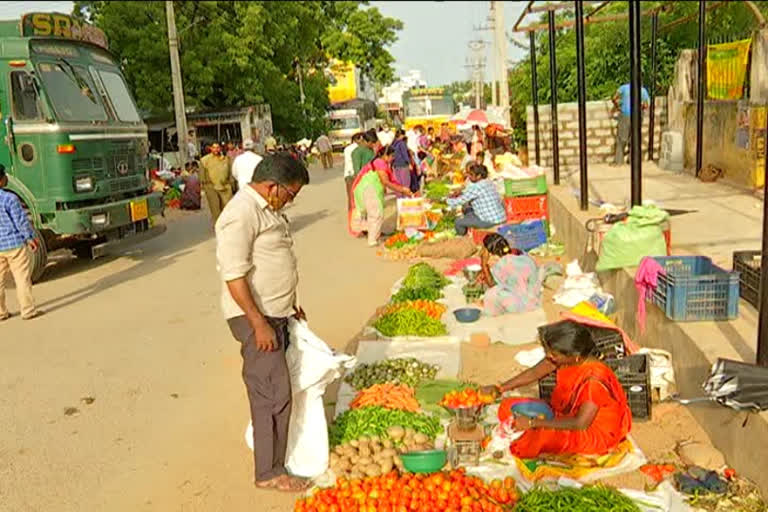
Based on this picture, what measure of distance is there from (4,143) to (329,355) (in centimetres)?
759

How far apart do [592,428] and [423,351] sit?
2.40 meters

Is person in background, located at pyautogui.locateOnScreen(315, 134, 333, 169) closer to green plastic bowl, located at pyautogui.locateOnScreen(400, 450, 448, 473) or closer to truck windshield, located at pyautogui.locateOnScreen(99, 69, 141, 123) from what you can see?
truck windshield, located at pyautogui.locateOnScreen(99, 69, 141, 123)

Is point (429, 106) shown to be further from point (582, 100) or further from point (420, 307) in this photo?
point (420, 307)

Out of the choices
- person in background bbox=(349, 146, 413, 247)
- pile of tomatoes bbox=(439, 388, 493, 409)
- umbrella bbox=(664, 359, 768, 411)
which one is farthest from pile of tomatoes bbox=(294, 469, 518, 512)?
person in background bbox=(349, 146, 413, 247)

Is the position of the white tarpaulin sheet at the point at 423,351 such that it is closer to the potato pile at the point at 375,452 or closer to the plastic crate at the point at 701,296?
the potato pile at the point at 375,452

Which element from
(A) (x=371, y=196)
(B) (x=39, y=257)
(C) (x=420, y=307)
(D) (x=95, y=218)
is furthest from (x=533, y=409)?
(B) (x=39, y=257)

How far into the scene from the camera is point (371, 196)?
11148 millimetres

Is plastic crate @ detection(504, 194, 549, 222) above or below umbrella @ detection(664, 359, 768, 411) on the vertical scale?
above

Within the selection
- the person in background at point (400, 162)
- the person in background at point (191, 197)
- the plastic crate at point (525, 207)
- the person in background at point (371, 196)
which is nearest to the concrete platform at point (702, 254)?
the plastic crate at point (525, 207)

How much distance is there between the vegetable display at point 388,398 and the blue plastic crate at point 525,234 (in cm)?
498

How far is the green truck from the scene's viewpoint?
378 inches

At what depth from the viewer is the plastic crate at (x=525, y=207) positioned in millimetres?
10352

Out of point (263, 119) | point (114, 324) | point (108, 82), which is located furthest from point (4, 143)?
point (263, 119)

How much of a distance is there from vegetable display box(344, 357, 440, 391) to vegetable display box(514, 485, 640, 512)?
197cm
